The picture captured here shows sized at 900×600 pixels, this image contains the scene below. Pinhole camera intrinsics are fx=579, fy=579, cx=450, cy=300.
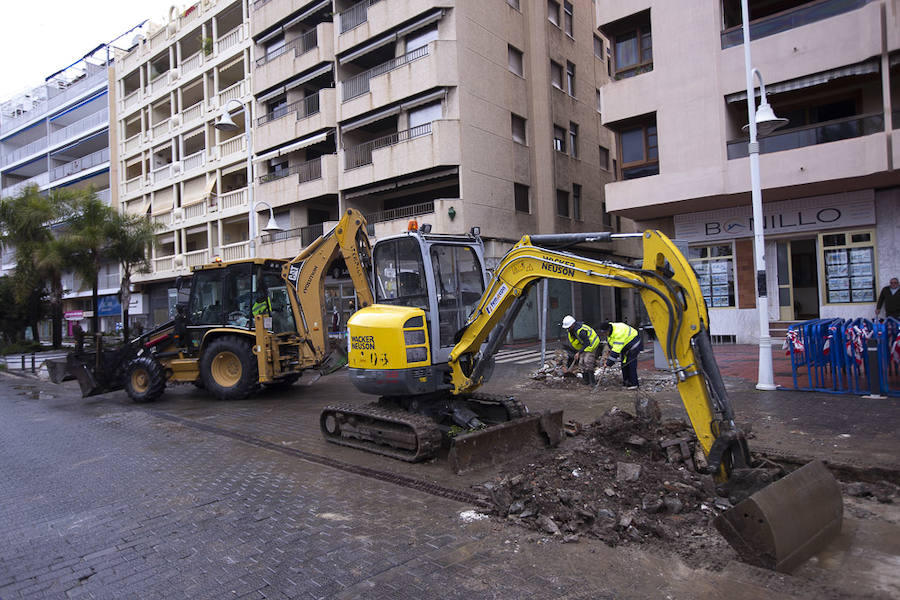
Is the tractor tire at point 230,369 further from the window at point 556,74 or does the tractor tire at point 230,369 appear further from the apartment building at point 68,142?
the apartment building at point 68,142

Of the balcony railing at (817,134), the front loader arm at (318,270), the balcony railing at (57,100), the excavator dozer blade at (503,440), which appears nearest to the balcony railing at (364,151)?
the balcony railing at (817,134)

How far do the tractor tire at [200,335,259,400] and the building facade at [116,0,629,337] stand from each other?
9.11m

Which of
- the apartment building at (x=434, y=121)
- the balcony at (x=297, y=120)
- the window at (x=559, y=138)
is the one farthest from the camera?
the window at (x=559, y=138)

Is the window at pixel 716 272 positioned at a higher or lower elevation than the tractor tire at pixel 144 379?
higher

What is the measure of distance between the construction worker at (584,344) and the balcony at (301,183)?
55.4ft

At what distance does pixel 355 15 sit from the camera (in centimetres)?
2483

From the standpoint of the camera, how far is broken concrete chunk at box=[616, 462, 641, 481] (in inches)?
206

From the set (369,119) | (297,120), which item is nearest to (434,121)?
(369,119)

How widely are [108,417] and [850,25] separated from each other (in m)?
19.0

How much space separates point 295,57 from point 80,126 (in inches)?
1007

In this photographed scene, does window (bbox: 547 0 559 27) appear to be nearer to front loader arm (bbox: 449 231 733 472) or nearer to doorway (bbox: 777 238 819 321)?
doorway (bbox: 777 238 819 321)

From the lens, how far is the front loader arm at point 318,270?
10.1 metres

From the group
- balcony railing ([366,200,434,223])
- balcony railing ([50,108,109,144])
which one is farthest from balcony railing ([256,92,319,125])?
balcony railing ([50,108,109,144])

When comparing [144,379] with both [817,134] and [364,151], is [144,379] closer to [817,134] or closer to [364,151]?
[364,151]
